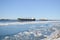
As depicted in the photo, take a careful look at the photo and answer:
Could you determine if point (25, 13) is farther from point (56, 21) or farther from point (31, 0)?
point (56, 21)

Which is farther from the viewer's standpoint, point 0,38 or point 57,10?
point 57,10

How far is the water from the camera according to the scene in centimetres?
142

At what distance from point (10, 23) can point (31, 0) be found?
1.41 feet

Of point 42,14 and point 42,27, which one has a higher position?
point 42,14

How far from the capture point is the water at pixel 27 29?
1.42 m

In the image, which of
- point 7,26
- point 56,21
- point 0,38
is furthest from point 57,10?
point 0,38

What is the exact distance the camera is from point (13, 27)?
1449 mm

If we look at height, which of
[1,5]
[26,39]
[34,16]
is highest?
[1,5]

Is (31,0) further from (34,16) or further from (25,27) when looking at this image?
(25,27)

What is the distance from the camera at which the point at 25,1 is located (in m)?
1.53

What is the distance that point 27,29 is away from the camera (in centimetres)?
149

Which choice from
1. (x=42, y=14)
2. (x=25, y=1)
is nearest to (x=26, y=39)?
(x=42, y=14)

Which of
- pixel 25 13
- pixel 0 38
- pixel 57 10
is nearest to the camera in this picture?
pixel 0 38

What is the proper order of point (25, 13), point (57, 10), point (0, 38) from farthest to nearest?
point (57, 10), point (25, 13), point (0, 38)
